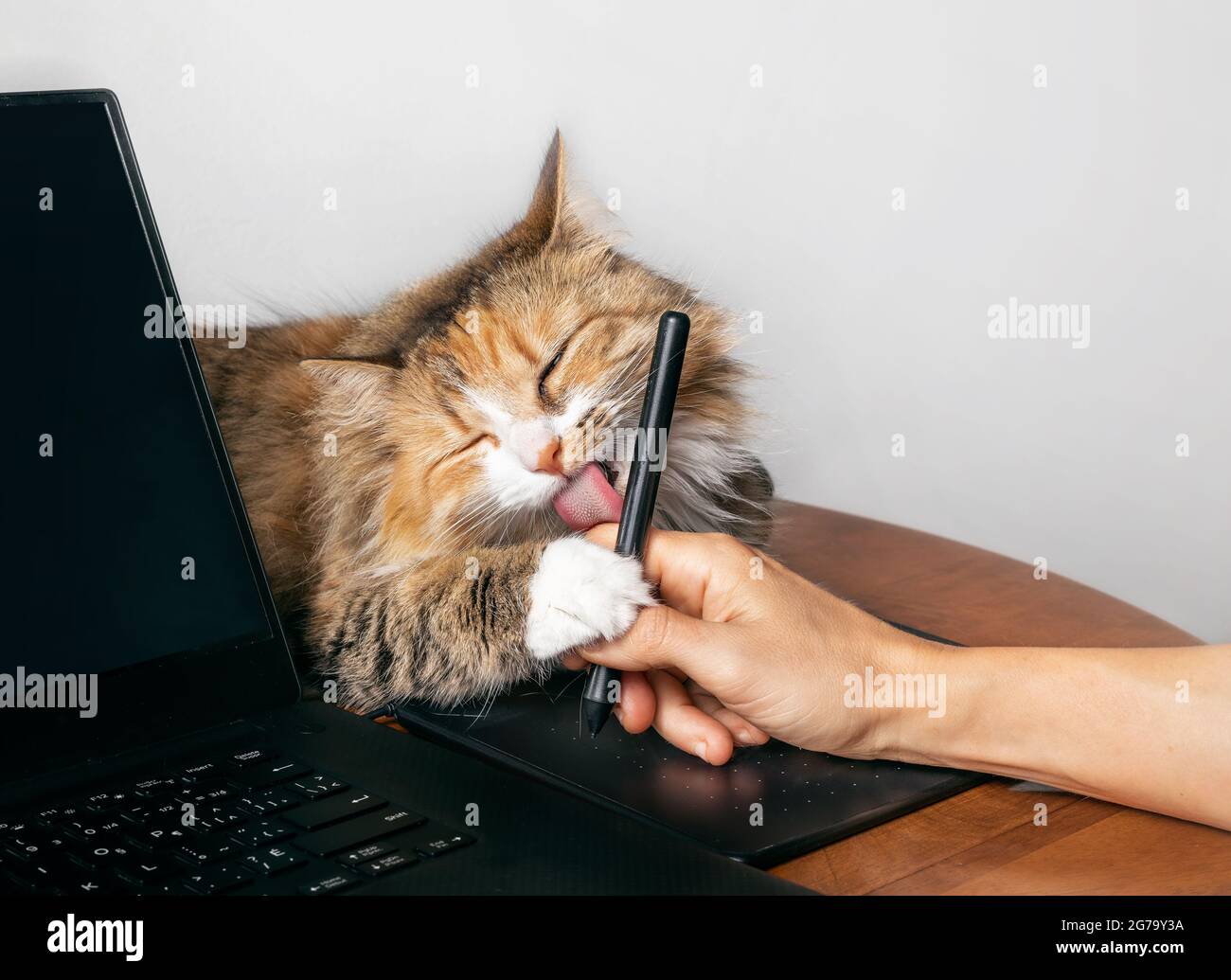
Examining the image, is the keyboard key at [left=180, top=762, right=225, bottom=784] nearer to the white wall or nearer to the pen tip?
the pen tip

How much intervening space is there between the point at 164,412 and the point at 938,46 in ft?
6.18

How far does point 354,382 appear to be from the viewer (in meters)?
1.35

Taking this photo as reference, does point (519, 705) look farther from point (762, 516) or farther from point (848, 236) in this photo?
point (848, 236)

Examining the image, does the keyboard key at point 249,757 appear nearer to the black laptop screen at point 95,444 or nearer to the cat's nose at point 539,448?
the black laptop screen at point 95,444

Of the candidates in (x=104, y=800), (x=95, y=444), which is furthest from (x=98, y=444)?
(x=104, y=800)

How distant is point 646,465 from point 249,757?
1.31 ft

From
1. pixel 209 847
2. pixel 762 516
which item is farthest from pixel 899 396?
pixel 209 847

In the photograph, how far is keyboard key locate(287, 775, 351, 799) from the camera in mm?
796

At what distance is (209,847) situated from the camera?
0.72 meters

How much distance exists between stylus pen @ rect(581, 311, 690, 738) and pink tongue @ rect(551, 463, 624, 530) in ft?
0.52

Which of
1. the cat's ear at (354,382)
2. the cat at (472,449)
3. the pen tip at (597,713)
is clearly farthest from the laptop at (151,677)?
the cat's ear at (354,382)

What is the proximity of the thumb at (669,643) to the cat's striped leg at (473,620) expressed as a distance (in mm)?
15

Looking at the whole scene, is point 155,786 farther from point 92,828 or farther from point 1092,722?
point 1092,722

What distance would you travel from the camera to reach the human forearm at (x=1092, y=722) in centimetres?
87
